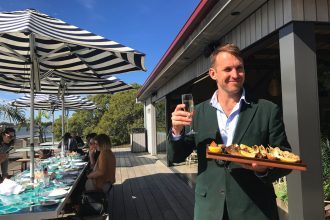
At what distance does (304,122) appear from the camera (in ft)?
9.56

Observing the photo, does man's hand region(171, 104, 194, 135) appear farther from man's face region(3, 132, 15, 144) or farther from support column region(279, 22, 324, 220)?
man's face region(3, 132, 15, 144)

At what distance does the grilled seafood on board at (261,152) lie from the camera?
1.39m

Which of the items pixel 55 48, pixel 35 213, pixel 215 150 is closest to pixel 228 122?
pixel 215 150

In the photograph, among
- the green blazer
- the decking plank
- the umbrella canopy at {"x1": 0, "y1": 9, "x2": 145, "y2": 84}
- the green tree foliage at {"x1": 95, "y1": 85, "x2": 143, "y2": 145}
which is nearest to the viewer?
the green blazer

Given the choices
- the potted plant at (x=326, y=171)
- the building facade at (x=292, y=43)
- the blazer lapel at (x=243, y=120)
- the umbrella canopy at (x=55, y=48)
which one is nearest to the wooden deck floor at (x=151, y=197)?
the potted plant at (x=326, y=171)

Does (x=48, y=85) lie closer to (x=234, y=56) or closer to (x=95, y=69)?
(x=95, y=69)

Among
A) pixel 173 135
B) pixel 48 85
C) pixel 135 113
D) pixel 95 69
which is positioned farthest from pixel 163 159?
pixel 135 113

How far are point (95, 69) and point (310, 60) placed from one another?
4202 millimetres

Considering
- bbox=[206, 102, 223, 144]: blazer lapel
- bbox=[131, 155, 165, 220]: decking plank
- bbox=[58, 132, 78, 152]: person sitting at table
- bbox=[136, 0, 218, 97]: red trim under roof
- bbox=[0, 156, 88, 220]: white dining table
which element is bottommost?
bbox=[131, 155, 165, 220]: decking plank

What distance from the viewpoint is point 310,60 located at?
293 cm

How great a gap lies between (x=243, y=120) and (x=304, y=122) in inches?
63.0

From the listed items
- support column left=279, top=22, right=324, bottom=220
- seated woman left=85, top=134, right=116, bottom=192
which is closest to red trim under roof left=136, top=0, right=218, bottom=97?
support column left=279, top=22, right=324, bottom=220

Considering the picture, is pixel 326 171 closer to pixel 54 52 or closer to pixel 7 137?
pixel 54 52

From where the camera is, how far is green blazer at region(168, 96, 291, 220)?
4.92 feet
